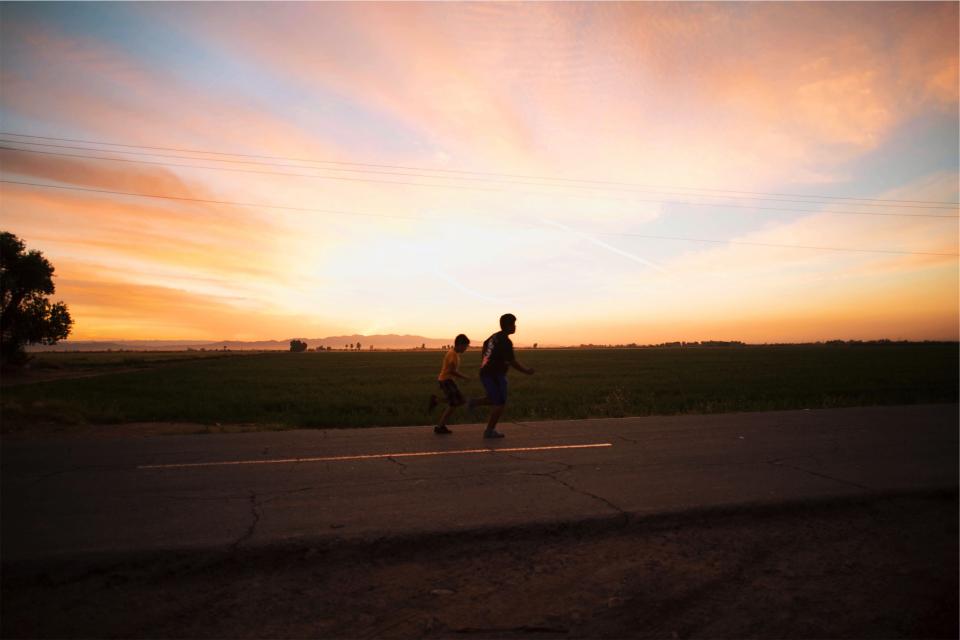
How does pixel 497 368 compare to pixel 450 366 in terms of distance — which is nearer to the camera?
pixel 497 368

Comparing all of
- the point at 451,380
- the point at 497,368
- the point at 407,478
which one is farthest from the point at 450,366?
the point at 407,478

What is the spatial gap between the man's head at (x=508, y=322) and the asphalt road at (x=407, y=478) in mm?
1961

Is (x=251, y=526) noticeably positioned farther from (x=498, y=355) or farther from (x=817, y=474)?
(x=817, y=474)

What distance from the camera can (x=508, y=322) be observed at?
957 centimetres

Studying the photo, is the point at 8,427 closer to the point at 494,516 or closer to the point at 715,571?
the point at 494,516

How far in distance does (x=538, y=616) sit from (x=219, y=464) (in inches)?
222

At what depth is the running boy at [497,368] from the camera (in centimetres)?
945

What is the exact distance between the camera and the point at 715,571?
4262 mm

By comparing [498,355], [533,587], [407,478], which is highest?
[498,355]

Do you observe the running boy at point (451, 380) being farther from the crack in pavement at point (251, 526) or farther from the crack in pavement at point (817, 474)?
the crack in pavement at point (817, 474)

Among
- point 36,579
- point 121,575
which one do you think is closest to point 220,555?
point 121,575

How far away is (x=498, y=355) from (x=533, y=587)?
5.77m

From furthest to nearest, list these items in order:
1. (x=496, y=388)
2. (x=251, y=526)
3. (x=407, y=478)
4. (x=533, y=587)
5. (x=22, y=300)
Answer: (x=22, y=300) < (x=496, y=388) < (x=407, y=478) < (x=251, y=526) < (x=533, y=587)

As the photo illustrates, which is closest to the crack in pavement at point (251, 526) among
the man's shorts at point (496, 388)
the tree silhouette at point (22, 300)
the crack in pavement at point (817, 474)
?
the man's shorts at point (496, 388)
